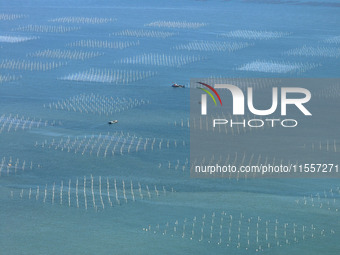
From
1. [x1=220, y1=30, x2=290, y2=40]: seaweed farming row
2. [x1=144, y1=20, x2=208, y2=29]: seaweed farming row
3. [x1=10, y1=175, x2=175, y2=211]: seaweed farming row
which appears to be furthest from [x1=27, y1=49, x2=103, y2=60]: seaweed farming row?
[x1=10, y1=175, x2=175, y2=211]: seaweed farming row

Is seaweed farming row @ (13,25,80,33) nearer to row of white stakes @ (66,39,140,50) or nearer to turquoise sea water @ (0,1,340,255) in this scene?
turquoise sea water @ (0,1,340,255)

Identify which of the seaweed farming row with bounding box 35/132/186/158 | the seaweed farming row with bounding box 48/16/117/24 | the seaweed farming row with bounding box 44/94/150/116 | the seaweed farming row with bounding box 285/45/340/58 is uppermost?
the seaweed farming row with bounding box 48/16/117/24

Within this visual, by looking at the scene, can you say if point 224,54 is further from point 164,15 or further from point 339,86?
point 164,15

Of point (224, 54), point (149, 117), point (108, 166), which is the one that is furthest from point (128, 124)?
point (224, 54)

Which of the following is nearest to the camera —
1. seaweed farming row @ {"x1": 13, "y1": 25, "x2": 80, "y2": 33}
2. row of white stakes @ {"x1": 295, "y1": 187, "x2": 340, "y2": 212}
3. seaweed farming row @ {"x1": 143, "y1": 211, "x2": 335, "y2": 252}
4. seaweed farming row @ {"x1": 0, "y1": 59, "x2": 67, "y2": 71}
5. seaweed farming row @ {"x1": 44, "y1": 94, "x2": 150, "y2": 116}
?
seaweed farming row @ {"x1": 143, "y1": 211, "x2": 335, "y2": 252}

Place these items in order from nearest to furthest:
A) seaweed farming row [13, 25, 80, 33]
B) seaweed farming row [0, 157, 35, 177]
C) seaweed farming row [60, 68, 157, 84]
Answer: seaweed farming row [0, 157, 35, 177] < seaweed farming row [60, 68, 157, 84] < seaweed farming row [13, 25, 80, 33]

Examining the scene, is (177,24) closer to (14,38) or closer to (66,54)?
(14,38)

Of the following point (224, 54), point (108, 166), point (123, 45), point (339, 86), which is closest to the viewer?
point (108, 166)

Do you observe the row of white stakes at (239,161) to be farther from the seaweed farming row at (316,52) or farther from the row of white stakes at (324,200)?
the seaweed farming row at (316,52)
